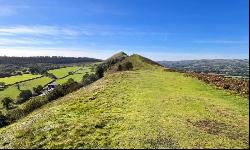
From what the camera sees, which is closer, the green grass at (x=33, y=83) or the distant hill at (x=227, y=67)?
the distant hill at (x=227, y=67)

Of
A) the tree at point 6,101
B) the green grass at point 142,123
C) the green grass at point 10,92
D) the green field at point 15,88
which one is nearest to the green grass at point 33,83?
the green field at point 15,88

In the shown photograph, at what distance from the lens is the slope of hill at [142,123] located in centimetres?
2055

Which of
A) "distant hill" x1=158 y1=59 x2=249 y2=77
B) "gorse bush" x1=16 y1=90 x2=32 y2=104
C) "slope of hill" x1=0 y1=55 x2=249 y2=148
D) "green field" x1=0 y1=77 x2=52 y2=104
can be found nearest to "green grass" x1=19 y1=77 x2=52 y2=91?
"green field" x1=0 y1=77 x2=52 y2=104

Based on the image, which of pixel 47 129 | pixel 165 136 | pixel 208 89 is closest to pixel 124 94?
pixel 208 89

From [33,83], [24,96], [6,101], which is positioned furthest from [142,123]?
[33,83]

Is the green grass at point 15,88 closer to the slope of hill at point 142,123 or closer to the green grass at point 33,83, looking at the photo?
the green grass at point 33,83

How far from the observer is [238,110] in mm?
27766

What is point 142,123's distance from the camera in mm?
23984

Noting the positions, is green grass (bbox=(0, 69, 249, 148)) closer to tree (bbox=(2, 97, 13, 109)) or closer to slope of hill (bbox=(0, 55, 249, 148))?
slope of hill (bbox=(0, 55, 249, 148))

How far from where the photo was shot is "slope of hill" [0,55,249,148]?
20547 mm

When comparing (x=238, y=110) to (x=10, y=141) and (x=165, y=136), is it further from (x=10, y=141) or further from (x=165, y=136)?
(x=10, y=141)

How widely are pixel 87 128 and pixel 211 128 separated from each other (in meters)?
8.34

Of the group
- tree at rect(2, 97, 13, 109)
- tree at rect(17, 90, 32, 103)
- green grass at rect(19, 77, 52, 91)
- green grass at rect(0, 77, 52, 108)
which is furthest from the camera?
green grass at rect(19, 77, 52, 91)

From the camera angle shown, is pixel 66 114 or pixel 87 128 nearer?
pixel 87 128
